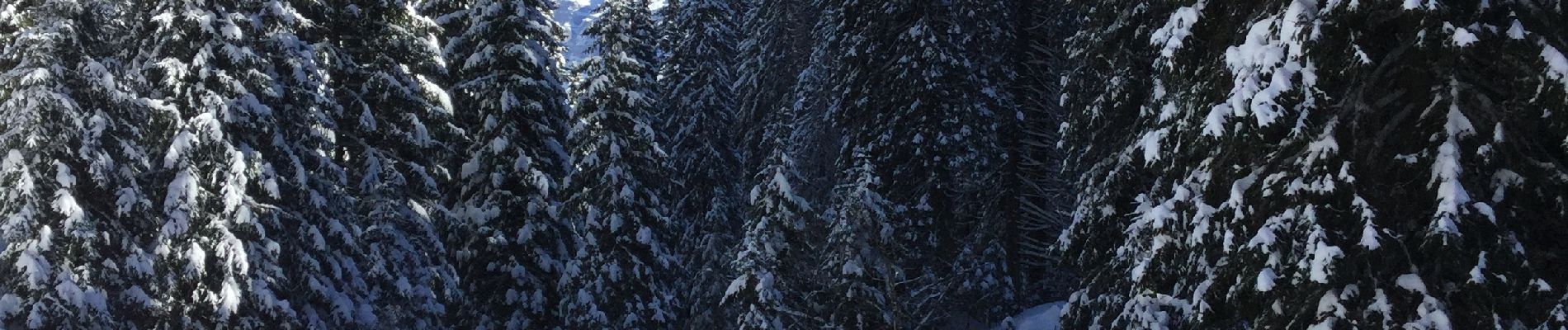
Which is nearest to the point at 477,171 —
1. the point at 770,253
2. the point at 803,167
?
the point at 770,253

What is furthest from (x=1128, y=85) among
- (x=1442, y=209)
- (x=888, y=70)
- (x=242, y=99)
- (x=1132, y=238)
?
(x=242, y=99)

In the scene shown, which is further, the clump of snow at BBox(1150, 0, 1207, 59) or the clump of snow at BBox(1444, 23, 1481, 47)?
the clump of snow at BBox(1150, 0, 1207, 59)

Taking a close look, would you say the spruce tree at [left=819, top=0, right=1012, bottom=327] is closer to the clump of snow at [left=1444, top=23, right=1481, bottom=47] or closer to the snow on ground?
the snow on ground

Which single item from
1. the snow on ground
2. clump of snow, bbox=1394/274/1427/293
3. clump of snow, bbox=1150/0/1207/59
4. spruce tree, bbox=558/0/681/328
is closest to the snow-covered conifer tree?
spruce tree, bbox=558/0/681/328

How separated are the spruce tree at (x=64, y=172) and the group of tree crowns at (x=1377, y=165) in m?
14.0

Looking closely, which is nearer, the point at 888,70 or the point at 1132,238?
the point at 1132,238

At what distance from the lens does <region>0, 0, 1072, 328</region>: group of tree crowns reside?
1541cm

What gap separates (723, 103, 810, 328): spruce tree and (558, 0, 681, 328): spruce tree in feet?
16.5

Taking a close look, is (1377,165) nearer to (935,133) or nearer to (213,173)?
(935,133)

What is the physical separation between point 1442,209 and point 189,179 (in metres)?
15.0

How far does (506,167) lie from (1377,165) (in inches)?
638

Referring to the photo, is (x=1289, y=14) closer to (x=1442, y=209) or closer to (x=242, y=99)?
(x=1442, y=209)

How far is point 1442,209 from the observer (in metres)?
6.38

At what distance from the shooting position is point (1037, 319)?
1892 cm
